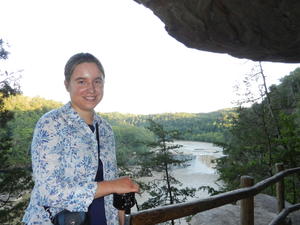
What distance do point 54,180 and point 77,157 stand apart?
0.15 meters

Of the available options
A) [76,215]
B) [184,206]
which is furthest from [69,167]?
[184,206]

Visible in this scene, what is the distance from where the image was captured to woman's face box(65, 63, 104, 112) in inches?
52.1

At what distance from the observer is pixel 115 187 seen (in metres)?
1.16

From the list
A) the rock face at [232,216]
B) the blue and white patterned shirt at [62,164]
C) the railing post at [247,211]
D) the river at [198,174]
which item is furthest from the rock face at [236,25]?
the river at [198,174]

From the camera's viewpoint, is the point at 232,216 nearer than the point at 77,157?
No

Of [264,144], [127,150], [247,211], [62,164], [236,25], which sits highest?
[236,25]

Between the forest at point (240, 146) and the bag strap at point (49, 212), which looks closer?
the bag strap at point (49, 212)

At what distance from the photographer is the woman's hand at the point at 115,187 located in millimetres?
1128

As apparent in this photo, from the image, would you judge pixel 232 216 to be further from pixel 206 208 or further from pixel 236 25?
pixel 236 25

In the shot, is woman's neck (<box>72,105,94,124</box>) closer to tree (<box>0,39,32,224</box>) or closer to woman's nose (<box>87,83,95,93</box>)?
woman's nose (<box>87,83,95,93</box>)

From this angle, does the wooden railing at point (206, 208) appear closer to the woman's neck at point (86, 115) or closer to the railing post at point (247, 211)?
the railing post at point (247, 211)

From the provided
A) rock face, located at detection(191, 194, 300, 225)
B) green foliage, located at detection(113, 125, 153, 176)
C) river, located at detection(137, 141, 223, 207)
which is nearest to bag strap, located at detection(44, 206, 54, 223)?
rock face, located at detection(191, 194, 300, 225)

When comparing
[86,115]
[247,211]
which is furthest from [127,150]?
[86,115]

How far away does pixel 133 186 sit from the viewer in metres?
1.23
